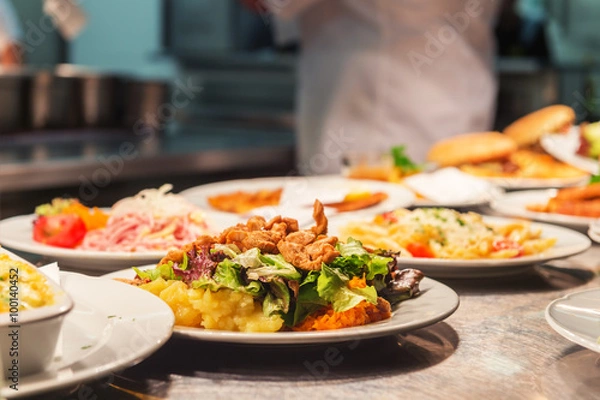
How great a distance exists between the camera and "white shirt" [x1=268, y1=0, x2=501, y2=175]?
4246 millimetres

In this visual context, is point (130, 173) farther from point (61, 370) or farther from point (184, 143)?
point (61, 370)

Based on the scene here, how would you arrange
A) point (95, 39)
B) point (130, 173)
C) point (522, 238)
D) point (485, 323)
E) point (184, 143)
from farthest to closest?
point (95, 39) < point (184, 143) < point (130, 173) < point (522, 238) < point (485, 323)

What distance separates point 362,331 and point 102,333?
1.07 ft

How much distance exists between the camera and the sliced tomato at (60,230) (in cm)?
174

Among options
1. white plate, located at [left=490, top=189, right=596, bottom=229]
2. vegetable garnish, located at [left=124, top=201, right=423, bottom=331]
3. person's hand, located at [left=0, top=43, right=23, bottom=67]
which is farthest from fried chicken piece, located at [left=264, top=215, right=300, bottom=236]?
person's hand, located at [left=0, top=43, right=23, bottom=67]

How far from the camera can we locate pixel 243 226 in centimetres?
129

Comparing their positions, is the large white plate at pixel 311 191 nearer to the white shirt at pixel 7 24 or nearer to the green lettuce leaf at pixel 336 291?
the green lettuce leaf at pixel 336 291

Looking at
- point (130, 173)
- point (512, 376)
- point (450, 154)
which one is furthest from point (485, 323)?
point (130, 173)

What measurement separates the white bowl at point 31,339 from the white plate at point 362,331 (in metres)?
0.21

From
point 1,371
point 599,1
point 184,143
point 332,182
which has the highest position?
point 599,1

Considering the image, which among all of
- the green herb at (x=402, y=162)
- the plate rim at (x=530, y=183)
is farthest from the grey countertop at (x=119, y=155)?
the plate rim at (x=530, y=183)

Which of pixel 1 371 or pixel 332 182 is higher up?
pixel 1 371

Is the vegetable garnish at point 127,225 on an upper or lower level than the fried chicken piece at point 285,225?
lower

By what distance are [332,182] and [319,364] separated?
146cm
